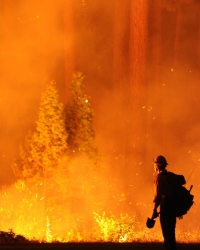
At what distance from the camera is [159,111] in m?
25.1

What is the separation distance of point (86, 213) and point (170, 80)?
1486cm

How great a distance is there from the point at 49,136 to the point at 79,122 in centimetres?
73

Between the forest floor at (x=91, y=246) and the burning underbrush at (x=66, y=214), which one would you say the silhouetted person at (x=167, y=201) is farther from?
the burning underbrush at (x=66, y=214)

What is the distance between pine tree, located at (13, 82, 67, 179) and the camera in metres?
12.5

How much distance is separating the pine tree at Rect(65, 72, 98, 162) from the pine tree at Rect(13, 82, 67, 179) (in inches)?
14.6

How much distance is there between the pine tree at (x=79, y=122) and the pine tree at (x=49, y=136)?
37cm

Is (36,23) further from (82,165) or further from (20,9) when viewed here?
(82,165)

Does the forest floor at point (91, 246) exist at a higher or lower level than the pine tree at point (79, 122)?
lower

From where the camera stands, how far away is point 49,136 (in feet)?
41.1

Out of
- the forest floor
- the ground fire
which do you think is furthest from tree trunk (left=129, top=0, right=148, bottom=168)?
the forest floor

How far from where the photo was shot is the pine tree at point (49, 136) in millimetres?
12461

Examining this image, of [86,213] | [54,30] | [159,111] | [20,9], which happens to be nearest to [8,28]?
[20,9]

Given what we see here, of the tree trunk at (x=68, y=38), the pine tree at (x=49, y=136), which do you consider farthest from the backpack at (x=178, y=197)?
the tree trunk at (x=68, y=38)

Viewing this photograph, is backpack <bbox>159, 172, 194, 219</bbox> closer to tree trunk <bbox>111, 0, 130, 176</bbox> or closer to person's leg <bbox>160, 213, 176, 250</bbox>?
person's leg <bbox>160, 213, 176, 250</bbox>
